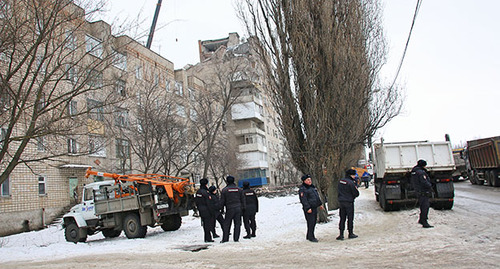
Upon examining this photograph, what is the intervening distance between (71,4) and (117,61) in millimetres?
1879

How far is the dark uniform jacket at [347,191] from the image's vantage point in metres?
9.66

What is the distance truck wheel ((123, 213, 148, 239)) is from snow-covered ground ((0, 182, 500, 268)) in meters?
1.19

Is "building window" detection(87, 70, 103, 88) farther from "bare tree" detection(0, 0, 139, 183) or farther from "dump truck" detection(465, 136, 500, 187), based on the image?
"dump truck" detection(465, 136, 500, 187)

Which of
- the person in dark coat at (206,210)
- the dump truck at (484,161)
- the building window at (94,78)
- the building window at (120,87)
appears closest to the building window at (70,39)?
the building window at (94,78)

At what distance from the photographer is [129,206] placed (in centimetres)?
1410

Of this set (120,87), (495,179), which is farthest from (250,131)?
(120,87)

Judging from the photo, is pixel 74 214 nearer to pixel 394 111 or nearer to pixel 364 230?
pixel 364 230

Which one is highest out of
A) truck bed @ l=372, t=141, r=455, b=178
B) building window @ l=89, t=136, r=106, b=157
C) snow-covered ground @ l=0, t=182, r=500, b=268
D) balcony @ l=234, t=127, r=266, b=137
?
balcony @ l=234, t=127, r=266, b=137

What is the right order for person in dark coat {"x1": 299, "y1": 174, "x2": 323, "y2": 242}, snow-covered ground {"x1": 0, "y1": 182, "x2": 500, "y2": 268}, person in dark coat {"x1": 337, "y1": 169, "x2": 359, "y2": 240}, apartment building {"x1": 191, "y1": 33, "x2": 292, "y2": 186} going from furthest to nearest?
apartment building {"x1": 191, "y1": 33, "x2": 292, "y2": 186} → person in dark coat {"x1": 299, "y1": 174, "x2": 323, "y2": 242} → person in dark coat {"x1": 337, "y1": 169, "x2": 359, "y2": 240} → snow-covered ground {"x1": 0, "y1": 182, "x2": 500, "y2": 268}

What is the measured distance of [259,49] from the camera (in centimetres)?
1353

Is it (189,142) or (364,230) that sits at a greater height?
(189,142)

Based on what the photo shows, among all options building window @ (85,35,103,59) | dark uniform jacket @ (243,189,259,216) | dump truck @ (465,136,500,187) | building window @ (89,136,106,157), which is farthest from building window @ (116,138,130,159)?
dump truck @ (465,136,500,187)

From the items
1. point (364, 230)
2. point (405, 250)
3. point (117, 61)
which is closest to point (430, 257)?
point (405, 250)

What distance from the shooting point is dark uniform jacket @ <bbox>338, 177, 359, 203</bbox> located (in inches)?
380
